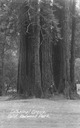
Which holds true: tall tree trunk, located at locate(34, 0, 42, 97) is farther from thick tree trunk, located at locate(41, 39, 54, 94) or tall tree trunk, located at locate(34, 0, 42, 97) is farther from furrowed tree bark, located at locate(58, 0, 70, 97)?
furrowed tree bark, located at locate(58, 0, 70, 97)

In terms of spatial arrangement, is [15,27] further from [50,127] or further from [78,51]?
[78,51]

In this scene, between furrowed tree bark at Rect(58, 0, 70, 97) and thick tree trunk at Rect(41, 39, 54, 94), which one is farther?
furrowed tree bark at Rect(58, 0, 70, 97)

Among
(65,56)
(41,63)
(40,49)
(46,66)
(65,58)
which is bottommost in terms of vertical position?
(46,66)

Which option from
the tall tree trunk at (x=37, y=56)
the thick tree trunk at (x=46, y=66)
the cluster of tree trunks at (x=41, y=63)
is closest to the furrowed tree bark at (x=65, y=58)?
the cluster of tree trunks at (x=41, y=63)

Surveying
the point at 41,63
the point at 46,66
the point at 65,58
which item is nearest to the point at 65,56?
the point at 65,58

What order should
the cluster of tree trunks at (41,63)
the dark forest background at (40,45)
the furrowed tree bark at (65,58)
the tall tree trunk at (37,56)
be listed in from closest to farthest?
the tall tree trunk at (37,56) → the dark forest background at (40,45) → the cluster of tree trunks at (41,63) → the furrowed tree bark at (65,58)

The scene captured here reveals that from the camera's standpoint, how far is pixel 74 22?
25.3 m

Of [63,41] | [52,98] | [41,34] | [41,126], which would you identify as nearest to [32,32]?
[41,34]

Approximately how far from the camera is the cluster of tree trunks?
62.8 ft

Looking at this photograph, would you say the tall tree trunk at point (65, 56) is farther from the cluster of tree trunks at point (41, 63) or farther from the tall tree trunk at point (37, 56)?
the tall tree trunk at point (37, 56)

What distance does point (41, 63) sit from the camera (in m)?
20.0

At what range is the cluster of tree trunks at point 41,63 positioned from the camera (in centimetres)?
1914

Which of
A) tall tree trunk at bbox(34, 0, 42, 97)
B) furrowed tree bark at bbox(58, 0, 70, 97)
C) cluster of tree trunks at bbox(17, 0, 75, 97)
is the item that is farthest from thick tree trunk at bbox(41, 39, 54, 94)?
furrowed tree bark at bbox(58, 0, 70, 97)

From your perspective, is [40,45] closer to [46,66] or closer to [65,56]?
[46,66]
